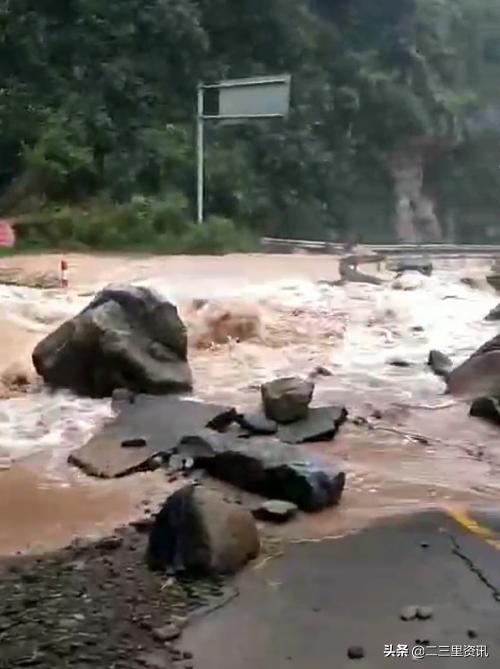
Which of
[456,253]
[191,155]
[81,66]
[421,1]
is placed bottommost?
[456,253]

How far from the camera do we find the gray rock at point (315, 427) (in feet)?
23.6

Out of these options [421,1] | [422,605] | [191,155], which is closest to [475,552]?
[422,605]

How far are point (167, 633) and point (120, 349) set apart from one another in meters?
4.70

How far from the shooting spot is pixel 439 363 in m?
9.99

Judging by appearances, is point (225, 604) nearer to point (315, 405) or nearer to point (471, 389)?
point (315, 405)

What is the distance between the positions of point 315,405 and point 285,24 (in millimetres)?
21495

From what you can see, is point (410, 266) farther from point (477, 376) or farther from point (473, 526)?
point (473, 526)

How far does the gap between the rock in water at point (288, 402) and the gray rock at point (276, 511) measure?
197cm

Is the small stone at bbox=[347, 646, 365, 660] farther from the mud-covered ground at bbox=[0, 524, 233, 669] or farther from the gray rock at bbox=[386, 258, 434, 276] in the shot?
the gray rock at bbox=[386, 258, 434, 276]

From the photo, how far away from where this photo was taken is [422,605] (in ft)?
13.8

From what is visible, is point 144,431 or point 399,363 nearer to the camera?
point 144,431

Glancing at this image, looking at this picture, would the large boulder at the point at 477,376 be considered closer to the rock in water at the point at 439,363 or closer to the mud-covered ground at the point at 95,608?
the rock in water at the point at 439,363

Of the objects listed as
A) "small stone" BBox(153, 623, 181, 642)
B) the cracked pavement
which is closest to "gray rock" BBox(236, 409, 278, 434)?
the cracked pavement

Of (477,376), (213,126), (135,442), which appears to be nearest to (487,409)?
(477,376)
